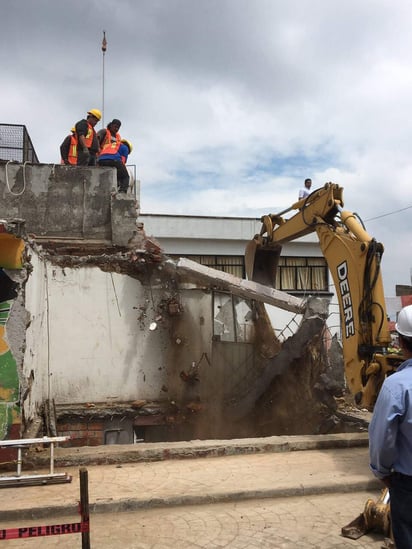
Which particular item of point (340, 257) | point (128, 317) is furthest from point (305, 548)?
point (128, 317)

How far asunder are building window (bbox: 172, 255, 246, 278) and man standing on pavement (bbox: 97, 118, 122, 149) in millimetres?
10180

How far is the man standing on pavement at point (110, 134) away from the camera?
456 inches

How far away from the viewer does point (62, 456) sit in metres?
6.21

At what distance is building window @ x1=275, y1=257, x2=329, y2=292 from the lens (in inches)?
849

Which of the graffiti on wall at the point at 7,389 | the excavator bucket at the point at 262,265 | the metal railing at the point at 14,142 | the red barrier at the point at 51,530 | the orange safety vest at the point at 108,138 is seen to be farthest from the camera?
the orange safety vest at the point at 108,138

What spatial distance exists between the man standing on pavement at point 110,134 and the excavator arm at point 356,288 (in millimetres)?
5018

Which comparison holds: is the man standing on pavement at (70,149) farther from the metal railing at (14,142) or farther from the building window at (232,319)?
the building window at (232,319)

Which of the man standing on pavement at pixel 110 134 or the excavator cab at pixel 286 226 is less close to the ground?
the man standing on pavement at pixel 110 134

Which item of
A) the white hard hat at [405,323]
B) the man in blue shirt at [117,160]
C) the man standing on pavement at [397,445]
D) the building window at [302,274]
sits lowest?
the man standing on pavement at [397,445]

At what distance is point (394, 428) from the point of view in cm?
271

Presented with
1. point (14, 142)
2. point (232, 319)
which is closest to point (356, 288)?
point (232, 319)

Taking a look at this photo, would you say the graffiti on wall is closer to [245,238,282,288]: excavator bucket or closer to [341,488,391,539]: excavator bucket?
[341,488,391,539]: excavator bucket

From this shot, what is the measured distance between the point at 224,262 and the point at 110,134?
1070cm

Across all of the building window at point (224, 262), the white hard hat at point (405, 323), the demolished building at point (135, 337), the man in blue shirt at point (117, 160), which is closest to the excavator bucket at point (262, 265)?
the demolished building at point (135, 337)
